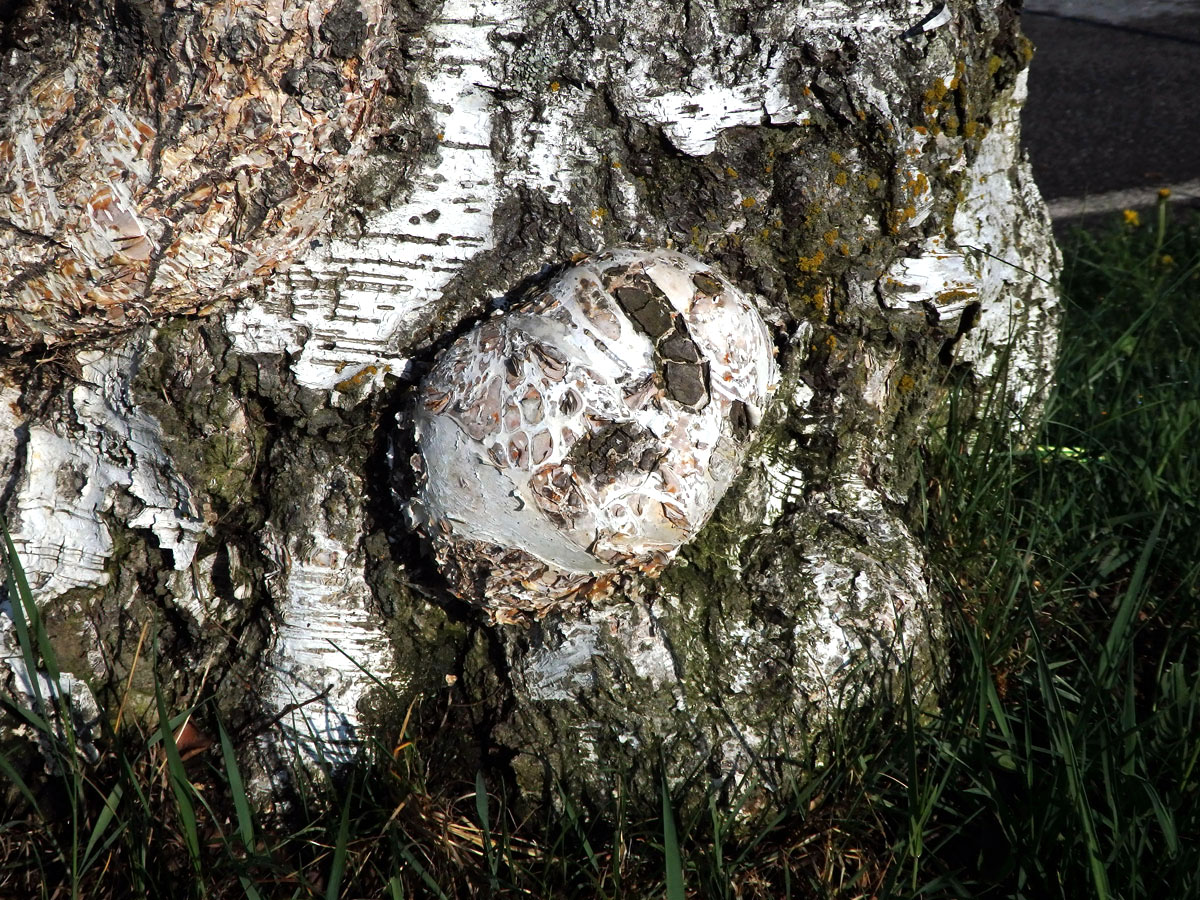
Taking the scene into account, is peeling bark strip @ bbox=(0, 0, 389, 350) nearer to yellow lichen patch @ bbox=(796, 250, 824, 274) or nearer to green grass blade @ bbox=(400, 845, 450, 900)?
yellow lichen patch @ bbox=(796, 250, 824, 274)

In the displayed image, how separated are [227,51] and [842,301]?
121 cm

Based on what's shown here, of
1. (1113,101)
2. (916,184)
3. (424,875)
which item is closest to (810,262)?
(916,184)

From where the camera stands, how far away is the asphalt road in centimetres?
528

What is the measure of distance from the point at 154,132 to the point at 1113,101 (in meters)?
7.08

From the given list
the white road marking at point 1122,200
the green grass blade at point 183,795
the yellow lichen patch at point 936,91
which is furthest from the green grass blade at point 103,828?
the white road marking at point 1122,200

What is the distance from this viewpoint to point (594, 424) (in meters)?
1.50

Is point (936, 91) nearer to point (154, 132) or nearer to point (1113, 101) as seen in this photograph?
point (154, 132)

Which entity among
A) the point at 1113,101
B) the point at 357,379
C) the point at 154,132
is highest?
the point at 1113,101

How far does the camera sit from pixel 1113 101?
21.6 feet

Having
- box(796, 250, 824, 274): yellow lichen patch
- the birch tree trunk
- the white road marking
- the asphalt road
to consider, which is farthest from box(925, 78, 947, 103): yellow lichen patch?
the white road marking

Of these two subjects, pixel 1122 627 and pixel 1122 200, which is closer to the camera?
pixel 1122 627

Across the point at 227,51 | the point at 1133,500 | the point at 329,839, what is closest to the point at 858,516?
the point at 1133,500

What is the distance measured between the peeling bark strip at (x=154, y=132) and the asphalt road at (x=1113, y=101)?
13.6 feet

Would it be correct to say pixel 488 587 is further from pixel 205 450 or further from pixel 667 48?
pixel 667 48
